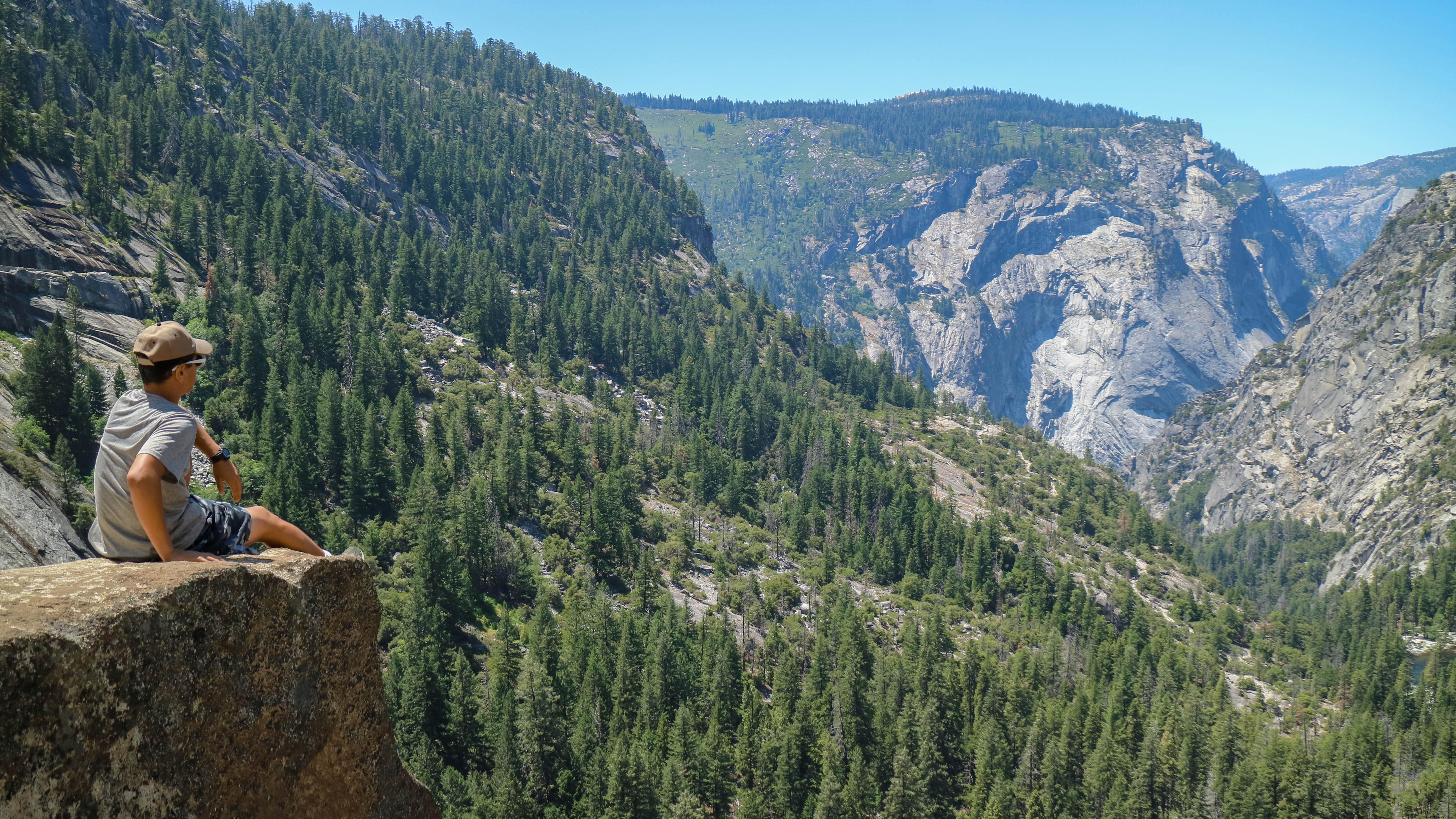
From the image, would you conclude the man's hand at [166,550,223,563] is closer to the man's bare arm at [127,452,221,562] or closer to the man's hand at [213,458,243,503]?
the man's bare arm at [127,452,221,562]

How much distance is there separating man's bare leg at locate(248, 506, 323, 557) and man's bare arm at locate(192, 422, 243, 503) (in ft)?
1.33

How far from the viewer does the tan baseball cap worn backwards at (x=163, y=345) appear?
33.9ft

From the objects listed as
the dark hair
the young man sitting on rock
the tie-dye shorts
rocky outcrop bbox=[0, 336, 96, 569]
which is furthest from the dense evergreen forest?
the dark hair

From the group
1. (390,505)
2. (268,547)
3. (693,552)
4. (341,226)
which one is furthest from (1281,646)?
(341,226)

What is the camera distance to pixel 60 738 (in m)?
8.03

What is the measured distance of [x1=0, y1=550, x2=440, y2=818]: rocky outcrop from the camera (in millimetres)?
7926

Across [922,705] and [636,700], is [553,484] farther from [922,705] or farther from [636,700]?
[922,705]

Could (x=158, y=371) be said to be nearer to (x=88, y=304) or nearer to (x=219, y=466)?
(x=219, y=466)

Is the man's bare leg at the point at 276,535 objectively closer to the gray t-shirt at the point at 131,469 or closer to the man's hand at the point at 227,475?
the man's hand at the point at 227,475

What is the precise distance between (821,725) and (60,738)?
302 ft

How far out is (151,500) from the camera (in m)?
9.73

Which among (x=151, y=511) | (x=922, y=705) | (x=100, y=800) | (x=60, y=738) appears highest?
(x=151, y=511)

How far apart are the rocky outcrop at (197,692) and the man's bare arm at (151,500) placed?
0.38 metres

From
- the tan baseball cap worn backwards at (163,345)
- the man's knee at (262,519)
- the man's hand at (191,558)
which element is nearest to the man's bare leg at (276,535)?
the man's knee at (262,519)
